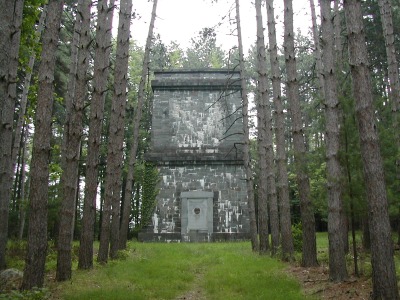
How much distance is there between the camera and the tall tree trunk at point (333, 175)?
7.05 meters

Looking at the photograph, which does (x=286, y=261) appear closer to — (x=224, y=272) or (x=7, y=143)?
(x=224, y=272)

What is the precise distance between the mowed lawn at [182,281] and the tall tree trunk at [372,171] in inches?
55.3

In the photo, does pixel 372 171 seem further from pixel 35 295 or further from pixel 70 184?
pixel 70 184

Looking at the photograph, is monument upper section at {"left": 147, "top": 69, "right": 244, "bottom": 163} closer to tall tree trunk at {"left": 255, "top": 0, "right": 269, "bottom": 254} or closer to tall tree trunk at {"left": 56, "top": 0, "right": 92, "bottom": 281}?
tall tree trunk at {"left": 255, "top": 0, "right": 269, "bottom": 254}

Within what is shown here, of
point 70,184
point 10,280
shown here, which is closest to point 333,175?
point 70,184

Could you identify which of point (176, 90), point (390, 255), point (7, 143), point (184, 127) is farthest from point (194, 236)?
point (390, 255)

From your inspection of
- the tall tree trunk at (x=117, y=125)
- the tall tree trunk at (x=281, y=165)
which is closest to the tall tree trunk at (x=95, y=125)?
the tall tree trunk at (x=117, y=125)

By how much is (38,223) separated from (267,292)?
12.7 feet

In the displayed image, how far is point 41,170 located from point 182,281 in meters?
3.53

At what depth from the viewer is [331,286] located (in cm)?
669

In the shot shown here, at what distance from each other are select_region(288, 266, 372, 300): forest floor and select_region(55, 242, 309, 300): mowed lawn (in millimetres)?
231

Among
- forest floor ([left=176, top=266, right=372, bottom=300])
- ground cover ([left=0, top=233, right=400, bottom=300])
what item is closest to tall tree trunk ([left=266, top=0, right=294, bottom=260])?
ground cover ([left=0, top=233, right=400, bottom=300])

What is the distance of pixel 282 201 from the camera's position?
414 inches

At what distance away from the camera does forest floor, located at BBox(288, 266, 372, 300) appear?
6039mm
